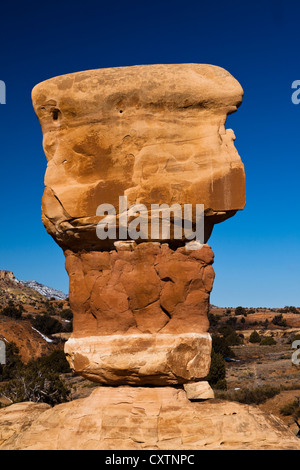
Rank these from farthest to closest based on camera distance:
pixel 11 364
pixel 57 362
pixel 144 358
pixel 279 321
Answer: pixel 279 321, pixel 11 364, pixel 57 362, pixel 144 358

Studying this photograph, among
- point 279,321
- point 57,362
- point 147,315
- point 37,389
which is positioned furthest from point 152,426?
point 279,321

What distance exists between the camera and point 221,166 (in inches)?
273

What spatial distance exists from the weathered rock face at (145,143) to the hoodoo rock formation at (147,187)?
14 mm

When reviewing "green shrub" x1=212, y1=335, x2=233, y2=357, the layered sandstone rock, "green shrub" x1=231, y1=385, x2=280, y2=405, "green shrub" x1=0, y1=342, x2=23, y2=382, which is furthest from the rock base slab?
"green shrub" x1=212, y1=335, x2=233, y2=357

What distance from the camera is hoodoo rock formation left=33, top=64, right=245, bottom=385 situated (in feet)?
22.7

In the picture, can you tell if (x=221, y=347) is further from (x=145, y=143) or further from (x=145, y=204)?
(x=145, y=143)

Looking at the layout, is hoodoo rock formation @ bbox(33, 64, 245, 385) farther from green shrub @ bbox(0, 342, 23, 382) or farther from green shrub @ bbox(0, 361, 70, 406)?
green shrub @ bbox(0, 342, 23, 382)

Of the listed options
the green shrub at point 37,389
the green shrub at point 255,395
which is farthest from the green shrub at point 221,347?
the green shrub at point 37,389

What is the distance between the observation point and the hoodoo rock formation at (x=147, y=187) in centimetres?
693

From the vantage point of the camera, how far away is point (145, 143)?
707cm

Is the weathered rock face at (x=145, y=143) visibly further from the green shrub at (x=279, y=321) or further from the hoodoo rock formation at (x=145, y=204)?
the green shrub at (x=279, y=321)

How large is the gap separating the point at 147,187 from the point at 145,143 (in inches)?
24.4

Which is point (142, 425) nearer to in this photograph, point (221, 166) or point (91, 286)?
point (91, 286)
